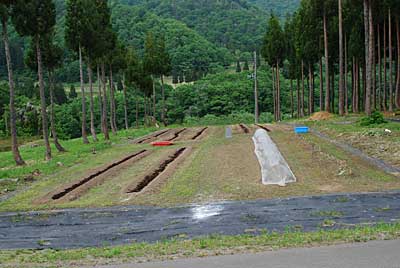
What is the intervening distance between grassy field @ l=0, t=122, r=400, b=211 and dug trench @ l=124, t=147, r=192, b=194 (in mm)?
233

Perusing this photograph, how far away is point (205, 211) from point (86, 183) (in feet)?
20.8

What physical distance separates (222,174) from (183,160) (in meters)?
4.54

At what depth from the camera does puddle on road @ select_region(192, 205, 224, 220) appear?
1006cm

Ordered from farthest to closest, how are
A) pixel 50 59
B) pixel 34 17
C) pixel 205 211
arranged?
1. pixel 50 59
2. pixel 34 17
3. pixel 205 211

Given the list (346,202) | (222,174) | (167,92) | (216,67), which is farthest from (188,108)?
(346,202)

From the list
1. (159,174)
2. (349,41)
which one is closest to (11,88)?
(159,174)

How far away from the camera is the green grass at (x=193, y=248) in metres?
6.97

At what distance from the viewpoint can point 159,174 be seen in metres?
17.0

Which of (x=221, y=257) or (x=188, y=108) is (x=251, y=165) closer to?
(x=221, y=257)

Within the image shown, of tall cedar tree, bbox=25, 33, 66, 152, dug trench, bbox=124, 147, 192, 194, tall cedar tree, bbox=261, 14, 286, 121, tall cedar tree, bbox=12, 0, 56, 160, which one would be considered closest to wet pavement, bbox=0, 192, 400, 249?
dug trench, bbox=124, 147, 192, 194

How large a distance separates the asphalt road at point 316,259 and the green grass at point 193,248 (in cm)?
29

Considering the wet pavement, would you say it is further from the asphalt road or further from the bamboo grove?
the bamboo grove

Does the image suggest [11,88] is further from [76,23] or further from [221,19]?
[221,19]

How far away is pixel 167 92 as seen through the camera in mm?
88500
